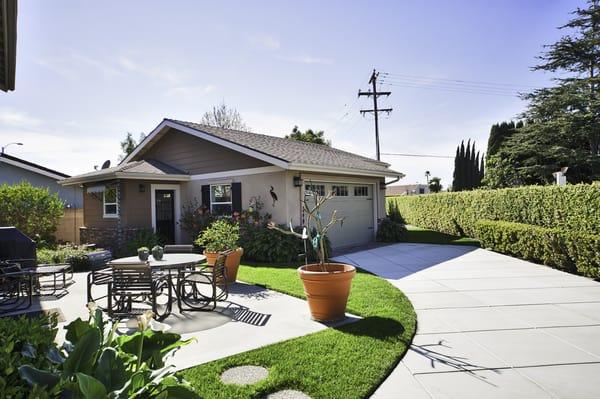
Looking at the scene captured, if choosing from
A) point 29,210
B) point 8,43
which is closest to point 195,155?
point 29,210

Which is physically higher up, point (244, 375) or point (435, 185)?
point (435, 185)

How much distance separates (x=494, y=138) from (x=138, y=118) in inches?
908

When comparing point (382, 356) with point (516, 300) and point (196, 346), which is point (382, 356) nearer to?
point (196, 346)

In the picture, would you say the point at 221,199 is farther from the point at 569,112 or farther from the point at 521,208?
the point at 569,112

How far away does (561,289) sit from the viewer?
6.34m

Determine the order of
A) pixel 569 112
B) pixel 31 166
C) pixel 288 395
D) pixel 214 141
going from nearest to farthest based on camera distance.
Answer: pixel 288 395
pixel 214 141
pixel 31 166
pixel 569 112

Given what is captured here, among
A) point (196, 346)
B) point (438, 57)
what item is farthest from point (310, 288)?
point (438, 57)

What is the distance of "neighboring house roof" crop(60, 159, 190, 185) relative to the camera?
11930mm

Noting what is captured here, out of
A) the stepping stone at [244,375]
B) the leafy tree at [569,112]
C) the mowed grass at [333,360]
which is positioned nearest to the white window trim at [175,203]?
the mowed grass at [333,360]

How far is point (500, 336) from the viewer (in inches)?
169

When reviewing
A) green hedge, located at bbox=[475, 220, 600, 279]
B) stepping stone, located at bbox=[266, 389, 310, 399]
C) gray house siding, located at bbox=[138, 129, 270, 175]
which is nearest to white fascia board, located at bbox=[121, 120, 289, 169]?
gray house siding, located at bbox=[138, 129, 270, 175]

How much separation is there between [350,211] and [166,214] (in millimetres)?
6844

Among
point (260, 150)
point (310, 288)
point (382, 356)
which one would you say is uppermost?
point (260, 150)

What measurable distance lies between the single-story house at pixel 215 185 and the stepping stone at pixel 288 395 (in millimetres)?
7391
